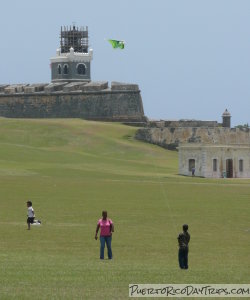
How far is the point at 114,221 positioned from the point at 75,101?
238ft

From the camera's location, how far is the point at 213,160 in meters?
76.1

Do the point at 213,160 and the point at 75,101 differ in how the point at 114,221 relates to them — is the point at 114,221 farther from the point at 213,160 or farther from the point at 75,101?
the point at 75,101

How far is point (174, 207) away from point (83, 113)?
67207mm

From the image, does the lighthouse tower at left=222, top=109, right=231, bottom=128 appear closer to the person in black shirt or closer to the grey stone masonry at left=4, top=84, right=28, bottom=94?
the grey stone masonry at left=4, top=84, right=28, bottom=94

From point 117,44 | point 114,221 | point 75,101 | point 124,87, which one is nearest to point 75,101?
point 75,101

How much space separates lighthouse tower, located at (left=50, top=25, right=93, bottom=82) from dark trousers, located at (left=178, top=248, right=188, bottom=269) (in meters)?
101

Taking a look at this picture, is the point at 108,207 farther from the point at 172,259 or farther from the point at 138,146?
the point at 138,146

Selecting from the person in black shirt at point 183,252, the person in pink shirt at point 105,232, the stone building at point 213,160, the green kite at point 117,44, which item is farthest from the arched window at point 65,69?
the person in black shirt at point 183,252

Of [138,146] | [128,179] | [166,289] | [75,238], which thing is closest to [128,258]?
[75,238]

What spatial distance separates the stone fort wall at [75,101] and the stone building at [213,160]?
2701 centimetres

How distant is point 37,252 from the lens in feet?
83.6

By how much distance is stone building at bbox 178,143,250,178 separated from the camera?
75500mm

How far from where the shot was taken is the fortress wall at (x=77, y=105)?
105m

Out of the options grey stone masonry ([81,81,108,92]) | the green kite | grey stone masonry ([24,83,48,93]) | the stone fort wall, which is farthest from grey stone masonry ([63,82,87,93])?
the green kite
